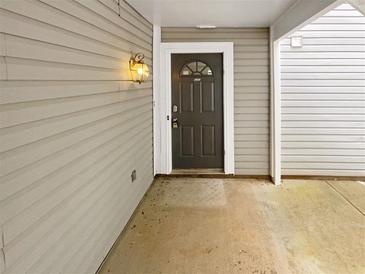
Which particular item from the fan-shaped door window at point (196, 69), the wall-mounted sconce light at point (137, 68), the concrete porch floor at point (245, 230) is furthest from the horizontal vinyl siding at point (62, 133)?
the fan-shaped door window at point (196, 69)

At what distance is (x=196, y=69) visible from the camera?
679cm

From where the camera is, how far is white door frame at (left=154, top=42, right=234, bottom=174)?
663 cm

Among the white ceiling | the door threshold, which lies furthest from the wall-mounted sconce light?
the door threshold

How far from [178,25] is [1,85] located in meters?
4.88

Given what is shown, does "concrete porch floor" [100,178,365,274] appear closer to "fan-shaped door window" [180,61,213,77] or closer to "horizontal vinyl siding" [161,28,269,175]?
"horizontal vinyl siding" [161,28,269,175]

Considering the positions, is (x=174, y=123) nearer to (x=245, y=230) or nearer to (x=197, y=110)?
(x=197, y=110)

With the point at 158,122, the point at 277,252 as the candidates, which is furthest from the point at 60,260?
the point at 158,122

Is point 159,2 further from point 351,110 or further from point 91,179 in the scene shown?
point 351,110

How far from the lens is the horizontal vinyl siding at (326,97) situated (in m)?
6.27

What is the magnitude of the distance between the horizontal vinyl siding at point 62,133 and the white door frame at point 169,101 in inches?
86.4

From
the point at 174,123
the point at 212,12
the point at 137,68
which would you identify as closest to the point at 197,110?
the point at 174,123

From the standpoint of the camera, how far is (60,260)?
256cm

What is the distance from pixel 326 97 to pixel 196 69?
6.60 feet

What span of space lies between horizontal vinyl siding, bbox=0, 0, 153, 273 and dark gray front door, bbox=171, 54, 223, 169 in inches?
92.4
